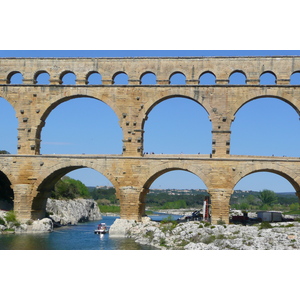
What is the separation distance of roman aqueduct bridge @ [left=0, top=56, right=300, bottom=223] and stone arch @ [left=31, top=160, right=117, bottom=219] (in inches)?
2.6

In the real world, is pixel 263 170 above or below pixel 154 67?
below

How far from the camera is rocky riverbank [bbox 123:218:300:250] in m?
22.5

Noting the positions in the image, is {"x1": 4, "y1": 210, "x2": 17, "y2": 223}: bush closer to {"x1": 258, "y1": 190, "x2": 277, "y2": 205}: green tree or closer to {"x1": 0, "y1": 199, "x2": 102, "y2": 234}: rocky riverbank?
{"x1": 0, "y1": 199, "x2": 102, "y2": 234}: rocky riverbank

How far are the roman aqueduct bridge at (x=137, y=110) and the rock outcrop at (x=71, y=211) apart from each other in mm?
8632

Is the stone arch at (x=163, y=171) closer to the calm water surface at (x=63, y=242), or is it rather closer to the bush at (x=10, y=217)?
the calm water surface at (x=63, y=242)

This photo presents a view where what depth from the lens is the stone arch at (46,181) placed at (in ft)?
99.3

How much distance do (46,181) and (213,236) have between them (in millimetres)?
12238

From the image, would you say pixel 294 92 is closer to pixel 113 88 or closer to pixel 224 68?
pixel 224 68

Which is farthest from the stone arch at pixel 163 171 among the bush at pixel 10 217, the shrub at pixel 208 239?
the bush at pixel 10 217

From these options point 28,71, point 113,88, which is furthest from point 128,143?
point 28,71

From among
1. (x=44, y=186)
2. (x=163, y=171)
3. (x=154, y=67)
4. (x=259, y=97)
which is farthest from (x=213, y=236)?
(x=44, y=186)

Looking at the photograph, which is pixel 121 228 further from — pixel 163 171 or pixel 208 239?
pixel 208 239

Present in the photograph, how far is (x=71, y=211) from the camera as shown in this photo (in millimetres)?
46406

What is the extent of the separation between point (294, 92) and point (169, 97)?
7.68m
